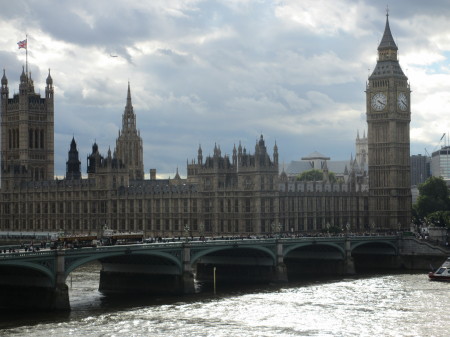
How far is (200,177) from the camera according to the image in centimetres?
17112

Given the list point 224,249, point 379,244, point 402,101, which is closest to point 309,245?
point 224,249

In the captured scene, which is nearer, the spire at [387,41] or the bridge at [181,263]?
the bridge at [181,263]

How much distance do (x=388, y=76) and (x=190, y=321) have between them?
10650cm

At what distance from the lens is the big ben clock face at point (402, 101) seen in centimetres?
18275

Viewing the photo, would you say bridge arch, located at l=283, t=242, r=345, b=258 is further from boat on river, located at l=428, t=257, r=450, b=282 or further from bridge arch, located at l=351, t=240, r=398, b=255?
boat on river, located at l=428, t=257, r=450, b=282

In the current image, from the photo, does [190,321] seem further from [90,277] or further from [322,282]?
[90,277]

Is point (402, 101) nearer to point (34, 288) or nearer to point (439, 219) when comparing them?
point (439, 219)

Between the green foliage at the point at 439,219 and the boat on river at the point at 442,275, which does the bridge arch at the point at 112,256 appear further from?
the green foliage at the point at 439,219

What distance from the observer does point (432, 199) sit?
626ft

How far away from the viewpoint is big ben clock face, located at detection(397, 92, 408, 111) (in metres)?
183

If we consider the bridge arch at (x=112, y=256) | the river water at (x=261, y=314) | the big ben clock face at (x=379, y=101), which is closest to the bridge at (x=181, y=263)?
the bridge arch at (x=112, y=256)

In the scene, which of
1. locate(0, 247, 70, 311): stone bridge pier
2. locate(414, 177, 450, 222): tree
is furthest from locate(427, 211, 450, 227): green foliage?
locate(0, 247, 70, 311): stone bridge pier

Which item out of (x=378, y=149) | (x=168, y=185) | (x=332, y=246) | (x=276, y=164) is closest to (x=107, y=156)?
(x=168, y=185)

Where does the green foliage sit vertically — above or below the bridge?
above
